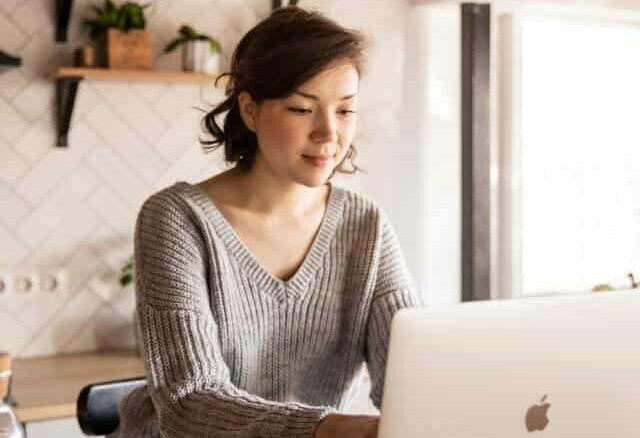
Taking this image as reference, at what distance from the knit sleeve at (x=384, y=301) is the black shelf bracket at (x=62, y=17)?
148 cm

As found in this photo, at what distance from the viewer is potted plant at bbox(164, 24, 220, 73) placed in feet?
9.38

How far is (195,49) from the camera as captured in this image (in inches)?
112

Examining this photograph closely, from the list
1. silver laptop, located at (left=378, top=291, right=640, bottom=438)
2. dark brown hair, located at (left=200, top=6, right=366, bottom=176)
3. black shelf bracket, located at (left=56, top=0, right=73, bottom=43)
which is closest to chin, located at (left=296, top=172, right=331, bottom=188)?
dark brown hair, located at (left=200, top=6, right=366, bottom=176)

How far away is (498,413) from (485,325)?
3.1 inches

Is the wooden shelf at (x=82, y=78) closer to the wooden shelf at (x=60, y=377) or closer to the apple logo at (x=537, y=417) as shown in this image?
the wooden shelf at (x=60, y=377)

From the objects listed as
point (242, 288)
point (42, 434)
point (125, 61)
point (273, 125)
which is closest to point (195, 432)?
point (242, 288)

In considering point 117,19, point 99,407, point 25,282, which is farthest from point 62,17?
point 99,407

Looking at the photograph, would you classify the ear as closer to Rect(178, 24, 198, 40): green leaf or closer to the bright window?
Rect(178, 24, 198, 40): green leaf

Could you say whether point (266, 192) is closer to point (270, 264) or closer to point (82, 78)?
point (270, 264)

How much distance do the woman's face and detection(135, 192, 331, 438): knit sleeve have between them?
0.16 metres

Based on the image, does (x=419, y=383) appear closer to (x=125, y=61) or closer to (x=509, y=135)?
(x=125, y=61)

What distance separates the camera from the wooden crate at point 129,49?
2740mm

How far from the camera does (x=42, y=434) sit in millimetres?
2314

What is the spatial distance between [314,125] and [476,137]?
6.26 feet
